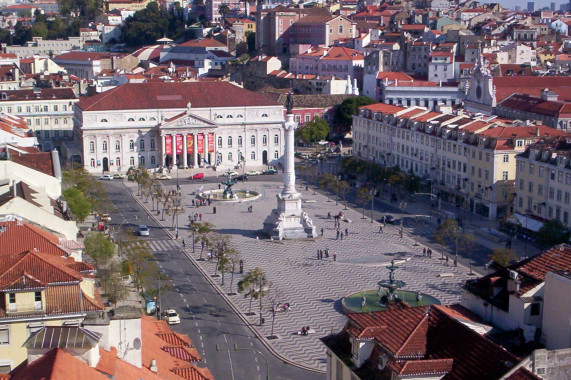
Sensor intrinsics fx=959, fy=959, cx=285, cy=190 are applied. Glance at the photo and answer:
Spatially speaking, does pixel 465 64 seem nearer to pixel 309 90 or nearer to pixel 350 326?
pixel 309 90

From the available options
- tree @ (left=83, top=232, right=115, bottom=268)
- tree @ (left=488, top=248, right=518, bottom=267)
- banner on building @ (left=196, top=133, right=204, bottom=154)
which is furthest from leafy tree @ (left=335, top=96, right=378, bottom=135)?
tree @ (left=83, top=232, right=115, bottom=268)

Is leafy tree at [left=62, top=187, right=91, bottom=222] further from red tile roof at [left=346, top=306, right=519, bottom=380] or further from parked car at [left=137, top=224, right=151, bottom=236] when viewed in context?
red tile roof at [left=346, top=306, right=519, bottom=380]

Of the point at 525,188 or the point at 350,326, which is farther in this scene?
the point at 525,188

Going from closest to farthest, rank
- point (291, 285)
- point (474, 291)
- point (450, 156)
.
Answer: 1. point (474, 291)
2. point (291, 285)
3. point (450, 156)

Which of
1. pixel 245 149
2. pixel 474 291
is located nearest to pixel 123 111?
pixel 245 149

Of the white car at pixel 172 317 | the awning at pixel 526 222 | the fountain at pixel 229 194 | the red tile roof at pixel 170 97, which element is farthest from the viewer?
the red tile roof at pixel 170 97

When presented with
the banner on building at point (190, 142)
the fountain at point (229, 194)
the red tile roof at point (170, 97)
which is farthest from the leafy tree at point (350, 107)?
the fountain at point (229, 194)

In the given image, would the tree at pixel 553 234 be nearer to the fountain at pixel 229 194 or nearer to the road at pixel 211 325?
the road at pixel 211 325

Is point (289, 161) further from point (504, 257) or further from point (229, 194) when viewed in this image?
point (504, 257)

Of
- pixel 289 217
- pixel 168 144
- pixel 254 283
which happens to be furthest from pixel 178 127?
pixel 254 283
